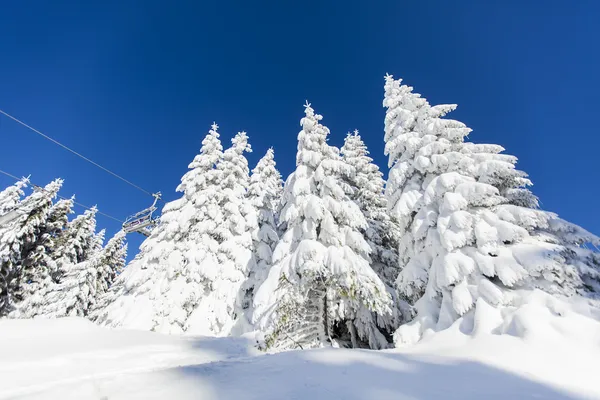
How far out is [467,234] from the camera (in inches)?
372

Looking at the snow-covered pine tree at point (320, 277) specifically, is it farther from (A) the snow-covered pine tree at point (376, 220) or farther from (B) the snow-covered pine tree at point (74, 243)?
(B) the snow-covered pine tree at point (74, 243)

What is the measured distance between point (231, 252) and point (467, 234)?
41.4 ft

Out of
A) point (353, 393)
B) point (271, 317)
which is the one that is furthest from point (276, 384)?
point (271, 317)

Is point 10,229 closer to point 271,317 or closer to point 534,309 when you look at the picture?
point 271,317

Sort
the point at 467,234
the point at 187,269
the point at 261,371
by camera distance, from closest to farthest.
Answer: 1. the point at 261,371
2. the point at 467,234
3. the point at 187,269

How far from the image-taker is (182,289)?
15555 millimetres

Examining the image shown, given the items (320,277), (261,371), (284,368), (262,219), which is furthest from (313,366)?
(262,219)

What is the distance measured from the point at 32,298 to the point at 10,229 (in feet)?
21.1

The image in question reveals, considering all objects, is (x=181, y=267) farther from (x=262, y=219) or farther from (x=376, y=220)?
(x=376, y=220)

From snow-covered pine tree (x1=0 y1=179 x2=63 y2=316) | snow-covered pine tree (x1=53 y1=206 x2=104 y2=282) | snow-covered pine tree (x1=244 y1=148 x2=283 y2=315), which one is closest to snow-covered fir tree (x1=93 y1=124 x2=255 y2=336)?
snow-covered pine tree (x1=244 y1=148 x2=283 y2=315)

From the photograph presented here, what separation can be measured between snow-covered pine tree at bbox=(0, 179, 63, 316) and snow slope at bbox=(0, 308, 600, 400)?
20.3 meters

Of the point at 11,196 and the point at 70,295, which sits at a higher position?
the point at 11,196

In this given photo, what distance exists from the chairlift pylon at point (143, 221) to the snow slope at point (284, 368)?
17.9 meters

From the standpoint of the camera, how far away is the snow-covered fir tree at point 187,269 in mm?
14859
